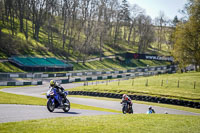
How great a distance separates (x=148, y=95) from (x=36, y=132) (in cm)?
2605

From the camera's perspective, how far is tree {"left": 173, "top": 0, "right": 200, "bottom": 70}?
5209cm

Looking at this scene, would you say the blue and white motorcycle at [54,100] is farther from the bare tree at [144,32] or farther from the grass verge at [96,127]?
the bare tree at [144,32]

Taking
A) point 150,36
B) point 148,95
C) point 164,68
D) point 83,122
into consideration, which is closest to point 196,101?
point 148,95

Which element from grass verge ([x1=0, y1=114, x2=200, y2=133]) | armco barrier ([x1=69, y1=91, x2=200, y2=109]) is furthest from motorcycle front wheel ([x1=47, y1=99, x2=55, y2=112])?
armco barrier ([x1=69, y1=91, x2=200, y2=109])

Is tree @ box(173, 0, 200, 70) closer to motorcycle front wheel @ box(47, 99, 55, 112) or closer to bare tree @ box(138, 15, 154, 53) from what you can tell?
motorcycle front wheel @ box(47, 99, 55, 112)

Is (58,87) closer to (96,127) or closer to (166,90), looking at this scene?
(96,127)

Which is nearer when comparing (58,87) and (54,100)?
(58,87)

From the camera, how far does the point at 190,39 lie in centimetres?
5284

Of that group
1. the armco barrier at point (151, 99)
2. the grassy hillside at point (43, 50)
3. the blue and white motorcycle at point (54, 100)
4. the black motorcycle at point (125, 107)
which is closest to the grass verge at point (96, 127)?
the blue and white motorcycle at point (54, 100)

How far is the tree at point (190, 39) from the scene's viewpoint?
5209cm

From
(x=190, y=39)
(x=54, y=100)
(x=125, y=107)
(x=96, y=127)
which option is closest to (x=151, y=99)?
(x=125, y=107)

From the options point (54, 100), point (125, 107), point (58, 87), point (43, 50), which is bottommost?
point (125, 107)

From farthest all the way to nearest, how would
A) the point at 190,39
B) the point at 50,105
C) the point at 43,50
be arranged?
1. the point at 43,50
2. the point at 190,39
3. the point at 50,105

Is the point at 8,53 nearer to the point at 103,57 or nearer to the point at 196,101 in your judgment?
the point at 103,57
